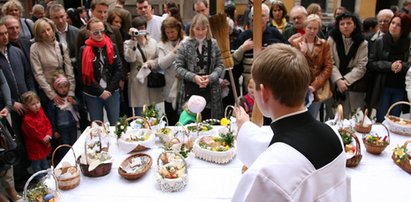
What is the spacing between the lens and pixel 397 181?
2268mm

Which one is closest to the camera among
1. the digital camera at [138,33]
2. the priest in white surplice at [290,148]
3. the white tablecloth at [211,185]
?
the priest in white surplice at [290,148]

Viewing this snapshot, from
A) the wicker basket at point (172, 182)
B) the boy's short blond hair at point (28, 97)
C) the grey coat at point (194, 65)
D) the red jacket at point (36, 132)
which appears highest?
the grey coat at point (194, 65)

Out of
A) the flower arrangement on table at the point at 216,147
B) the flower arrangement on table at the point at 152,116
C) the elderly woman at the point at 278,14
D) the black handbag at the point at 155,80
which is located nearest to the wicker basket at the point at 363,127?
the flower arrangement on table at the point at 216,147

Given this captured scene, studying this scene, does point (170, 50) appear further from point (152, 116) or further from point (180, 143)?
point (180, 143)

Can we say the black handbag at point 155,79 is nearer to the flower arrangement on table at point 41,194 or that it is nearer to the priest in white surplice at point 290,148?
the flower arrangement on table at point 41,194

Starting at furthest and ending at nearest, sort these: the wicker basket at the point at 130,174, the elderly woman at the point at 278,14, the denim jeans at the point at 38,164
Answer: the elderly woman at the point at 278,14
the denim jeans at the point at 38,164
the wicker basket at the point at 130,174

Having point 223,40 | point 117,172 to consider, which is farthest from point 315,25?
point 117,172

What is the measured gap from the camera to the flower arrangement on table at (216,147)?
2.48m

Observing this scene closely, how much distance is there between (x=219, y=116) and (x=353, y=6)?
1313cm

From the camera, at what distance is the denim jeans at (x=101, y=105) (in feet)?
12.7

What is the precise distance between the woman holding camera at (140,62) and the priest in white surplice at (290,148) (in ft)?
9.50

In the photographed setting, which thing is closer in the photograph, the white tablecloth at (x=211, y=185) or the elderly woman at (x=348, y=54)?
the white tablecloth at (x=211, y=185)

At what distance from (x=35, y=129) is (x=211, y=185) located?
2000 millimetres

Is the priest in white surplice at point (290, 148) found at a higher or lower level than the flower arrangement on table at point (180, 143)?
higher
